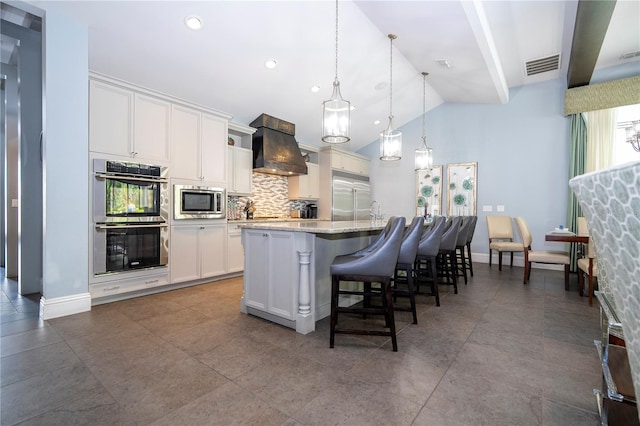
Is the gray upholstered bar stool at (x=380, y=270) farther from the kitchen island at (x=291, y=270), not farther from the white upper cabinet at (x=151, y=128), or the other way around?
the white upper cabinet at (x=151, y=128)

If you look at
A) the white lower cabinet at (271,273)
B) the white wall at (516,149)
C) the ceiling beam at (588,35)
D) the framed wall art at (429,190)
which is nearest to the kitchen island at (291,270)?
the white lower cabinet at (271,273)

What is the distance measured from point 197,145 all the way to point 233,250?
155cm

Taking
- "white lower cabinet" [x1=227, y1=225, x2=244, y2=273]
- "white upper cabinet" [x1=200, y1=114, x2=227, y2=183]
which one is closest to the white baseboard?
"white lower cabinet" [x1=227, y1=225, x2=244, y2=273]

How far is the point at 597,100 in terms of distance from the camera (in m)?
4.54

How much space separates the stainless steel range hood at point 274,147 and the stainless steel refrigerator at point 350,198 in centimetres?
123

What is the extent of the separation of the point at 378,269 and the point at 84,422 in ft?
5.74

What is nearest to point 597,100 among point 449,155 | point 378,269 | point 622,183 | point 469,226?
point 449,155

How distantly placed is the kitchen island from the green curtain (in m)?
4.23

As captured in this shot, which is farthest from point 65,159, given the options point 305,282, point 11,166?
point 305,282

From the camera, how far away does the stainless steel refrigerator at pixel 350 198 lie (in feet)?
20.9

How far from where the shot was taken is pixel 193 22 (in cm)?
308

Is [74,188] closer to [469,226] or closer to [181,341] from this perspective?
[181,341]

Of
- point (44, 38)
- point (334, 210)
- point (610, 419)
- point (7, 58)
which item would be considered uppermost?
point (7, 58)

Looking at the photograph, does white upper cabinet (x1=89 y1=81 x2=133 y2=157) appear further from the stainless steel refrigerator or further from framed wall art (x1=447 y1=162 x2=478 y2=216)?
framed wall art (x1=447 y1=162 x2=478 y2=216)
